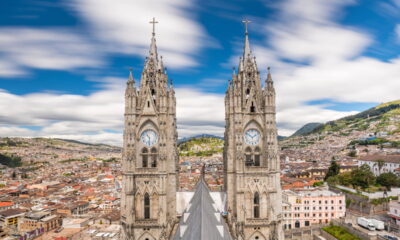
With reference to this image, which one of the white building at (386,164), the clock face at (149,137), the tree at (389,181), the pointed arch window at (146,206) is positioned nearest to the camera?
the pointed arch window at (146,206)

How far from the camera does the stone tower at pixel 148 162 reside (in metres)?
31.5

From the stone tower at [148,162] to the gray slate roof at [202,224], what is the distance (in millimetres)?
4588

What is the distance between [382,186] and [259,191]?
63.6 meters

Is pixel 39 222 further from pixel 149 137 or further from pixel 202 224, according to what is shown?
pixel 202 224

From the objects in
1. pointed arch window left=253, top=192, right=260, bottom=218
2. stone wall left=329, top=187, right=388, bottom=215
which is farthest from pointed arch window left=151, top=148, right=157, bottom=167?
stone wall left=329, top=187, right=388, bottom=215

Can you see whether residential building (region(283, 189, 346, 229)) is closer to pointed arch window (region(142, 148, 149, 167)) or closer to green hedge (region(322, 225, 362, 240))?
green hedge (region(322, 225, 362, 240))

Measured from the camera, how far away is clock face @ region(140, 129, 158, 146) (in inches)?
1278

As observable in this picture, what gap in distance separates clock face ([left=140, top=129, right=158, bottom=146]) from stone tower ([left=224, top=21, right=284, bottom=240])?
784cm

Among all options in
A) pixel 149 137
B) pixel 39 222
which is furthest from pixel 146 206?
pixel 39 222

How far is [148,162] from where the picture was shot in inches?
1271

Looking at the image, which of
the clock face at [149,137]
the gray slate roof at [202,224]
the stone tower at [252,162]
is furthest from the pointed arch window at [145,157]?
the stone tower at [252,162]

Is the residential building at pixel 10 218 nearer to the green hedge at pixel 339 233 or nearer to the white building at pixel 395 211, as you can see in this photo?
the green hedge at pixel 339 233

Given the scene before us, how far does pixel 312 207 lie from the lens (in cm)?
7575

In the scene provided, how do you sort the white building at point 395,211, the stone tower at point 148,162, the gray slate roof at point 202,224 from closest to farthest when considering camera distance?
the gray slate roof at point 202,224 → the stone tower at point 148,162 → the white building at point 395,211
